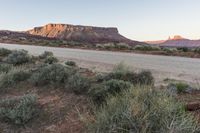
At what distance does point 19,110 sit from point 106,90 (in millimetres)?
2341

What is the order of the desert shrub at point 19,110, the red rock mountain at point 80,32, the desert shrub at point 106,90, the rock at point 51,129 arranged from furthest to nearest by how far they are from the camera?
the red rock mountain at point 80,32 < the desert shrub at point 106,90 < the desert shrub at point 19,110 < the rock at point 51,129

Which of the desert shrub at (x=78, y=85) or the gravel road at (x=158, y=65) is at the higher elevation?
the desert shrub at (x=78, y=85)

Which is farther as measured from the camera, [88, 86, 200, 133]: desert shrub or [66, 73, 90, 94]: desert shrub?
[66, 73, 90, 94]: desert shrub

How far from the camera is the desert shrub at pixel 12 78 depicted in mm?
9553

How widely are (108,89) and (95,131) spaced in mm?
3027

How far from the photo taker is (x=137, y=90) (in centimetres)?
575

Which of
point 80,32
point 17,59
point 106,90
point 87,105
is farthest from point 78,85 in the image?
point 80,32

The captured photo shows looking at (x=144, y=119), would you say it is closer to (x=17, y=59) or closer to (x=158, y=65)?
(x=17, y=59)

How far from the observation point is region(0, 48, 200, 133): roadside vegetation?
184 inches

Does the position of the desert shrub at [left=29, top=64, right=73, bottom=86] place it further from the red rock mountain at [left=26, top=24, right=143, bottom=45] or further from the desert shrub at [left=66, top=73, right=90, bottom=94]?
the red rock mountain at [left=26, top=24, right=143, bottom=45]

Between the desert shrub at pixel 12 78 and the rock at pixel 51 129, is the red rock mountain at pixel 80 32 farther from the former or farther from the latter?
the rock at pixel 51 129

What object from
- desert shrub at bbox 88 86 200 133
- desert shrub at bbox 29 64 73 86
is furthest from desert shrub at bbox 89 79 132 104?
desert shrub at bbox 88 86 200 133

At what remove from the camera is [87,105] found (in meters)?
7.27

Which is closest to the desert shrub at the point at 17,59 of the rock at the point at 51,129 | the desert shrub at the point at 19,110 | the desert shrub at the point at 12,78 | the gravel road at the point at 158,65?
the gravel road at the point at 158,65
